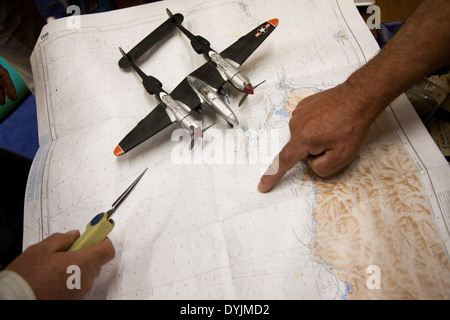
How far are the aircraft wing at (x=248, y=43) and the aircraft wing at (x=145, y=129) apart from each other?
7.5 inches

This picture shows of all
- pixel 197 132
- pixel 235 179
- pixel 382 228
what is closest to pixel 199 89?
pixel 197 132

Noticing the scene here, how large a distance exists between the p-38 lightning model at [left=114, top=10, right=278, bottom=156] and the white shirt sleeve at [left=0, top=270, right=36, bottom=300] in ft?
0.83

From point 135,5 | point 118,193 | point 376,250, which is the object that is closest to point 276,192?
point 376,250

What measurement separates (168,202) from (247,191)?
0.49 feet

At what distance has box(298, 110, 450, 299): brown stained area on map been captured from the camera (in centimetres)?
44

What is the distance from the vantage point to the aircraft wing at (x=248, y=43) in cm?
63

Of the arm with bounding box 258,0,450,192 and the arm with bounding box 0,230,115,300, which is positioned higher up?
the arm with bounding box 0,230,115,300

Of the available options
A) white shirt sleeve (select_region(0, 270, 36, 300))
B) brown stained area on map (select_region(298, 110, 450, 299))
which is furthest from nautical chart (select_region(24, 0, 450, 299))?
white shirt sleeve (select_region(0, 270, 36, 300))

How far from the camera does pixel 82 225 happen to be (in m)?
0.54

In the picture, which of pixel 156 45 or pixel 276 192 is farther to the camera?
pixel 156 45

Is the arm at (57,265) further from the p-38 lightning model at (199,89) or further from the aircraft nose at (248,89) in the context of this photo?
the aircraft nose at (248,89)

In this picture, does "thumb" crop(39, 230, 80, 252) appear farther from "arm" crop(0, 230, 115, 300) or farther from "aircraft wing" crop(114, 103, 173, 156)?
"aircraft wing" crop(114, 103, 173, 156)

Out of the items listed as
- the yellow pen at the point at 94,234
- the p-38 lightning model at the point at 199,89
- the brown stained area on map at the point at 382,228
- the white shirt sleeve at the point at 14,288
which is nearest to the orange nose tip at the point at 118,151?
the p-38 lightning model at the point at 199,89
